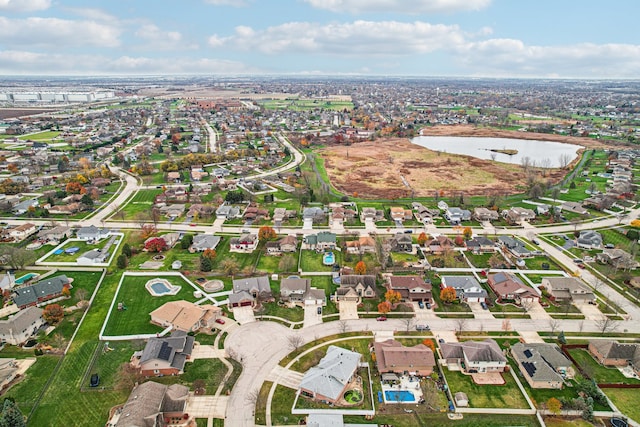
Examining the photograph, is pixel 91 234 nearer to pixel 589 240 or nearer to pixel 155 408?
pixel 155 408

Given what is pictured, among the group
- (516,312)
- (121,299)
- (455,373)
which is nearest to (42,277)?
(121,299)

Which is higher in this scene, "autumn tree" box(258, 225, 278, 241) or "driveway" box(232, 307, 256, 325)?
"autumn tree" box(258, 225, 278, 241)

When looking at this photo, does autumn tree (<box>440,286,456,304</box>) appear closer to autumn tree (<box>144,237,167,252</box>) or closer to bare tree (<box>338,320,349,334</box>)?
bare tree (<box>338,320,349,334</box>)

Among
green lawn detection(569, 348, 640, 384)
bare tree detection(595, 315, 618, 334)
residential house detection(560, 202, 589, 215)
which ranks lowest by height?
green lawn detection(569, 348, 640, 384)

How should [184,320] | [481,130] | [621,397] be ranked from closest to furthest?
[621,397] < [184,320] < [481,130]

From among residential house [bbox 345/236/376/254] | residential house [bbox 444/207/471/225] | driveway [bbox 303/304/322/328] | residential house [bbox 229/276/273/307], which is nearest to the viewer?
driveway [bbox 303/304/322/328]

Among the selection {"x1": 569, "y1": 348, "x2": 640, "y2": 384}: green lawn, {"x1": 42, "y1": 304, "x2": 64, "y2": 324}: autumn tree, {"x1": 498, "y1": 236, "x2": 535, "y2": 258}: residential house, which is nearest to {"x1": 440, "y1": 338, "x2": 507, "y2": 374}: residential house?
{"x1": 569, "y1": 348, "x2": 640, "y2": 384}: green lawn

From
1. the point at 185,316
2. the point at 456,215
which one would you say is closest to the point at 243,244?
the point at 185,316

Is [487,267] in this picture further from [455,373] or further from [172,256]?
[172,256]
